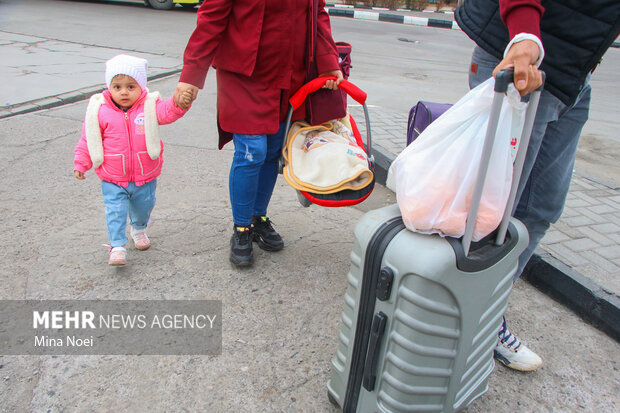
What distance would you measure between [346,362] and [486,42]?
1.30 m

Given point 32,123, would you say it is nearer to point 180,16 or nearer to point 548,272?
point 548,272

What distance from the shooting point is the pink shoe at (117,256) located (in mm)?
2541

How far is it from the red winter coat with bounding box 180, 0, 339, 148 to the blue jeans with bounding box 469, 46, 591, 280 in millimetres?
880

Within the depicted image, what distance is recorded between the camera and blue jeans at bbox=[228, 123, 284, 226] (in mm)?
2512

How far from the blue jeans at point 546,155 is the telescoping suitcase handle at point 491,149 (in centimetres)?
32

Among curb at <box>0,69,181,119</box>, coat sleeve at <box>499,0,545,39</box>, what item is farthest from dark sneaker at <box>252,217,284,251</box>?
curb at <box>0,69,181,119</box>

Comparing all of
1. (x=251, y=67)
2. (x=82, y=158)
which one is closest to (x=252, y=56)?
(x=251, y=67)

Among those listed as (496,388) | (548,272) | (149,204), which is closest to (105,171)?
(149,204)

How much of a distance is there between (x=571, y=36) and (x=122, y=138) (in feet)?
6.58

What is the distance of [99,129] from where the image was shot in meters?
2.46

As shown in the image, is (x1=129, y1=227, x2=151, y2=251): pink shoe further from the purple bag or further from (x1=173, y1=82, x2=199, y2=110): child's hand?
the purple bag

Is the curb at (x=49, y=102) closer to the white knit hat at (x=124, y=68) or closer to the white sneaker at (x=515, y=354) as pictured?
the white knit hat at (x=124, y=68)

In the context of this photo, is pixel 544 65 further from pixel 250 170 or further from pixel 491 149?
pixel 250 170

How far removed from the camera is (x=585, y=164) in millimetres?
4727
